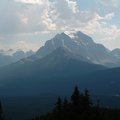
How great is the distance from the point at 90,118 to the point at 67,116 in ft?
8.65

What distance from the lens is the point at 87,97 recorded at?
35.8 metres

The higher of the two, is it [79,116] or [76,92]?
[76,92]

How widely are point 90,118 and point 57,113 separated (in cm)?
789

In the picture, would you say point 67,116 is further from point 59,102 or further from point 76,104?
point 59,102

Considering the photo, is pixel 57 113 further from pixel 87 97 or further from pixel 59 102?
pixel 87 97

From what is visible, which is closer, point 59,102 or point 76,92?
point 76,92

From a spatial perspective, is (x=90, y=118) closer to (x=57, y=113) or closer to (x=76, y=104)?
(x=76, y=104)

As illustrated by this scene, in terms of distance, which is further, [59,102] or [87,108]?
[59,102]

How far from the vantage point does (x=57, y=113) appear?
4256 cm

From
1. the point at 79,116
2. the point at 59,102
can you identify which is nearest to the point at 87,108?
the point at 79,116

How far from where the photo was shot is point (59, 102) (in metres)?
42.3

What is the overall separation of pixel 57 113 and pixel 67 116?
18.7 feet

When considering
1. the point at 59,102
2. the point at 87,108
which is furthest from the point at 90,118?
the point at 59,102

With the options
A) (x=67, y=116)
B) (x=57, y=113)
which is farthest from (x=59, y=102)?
(x=67, y=116)
